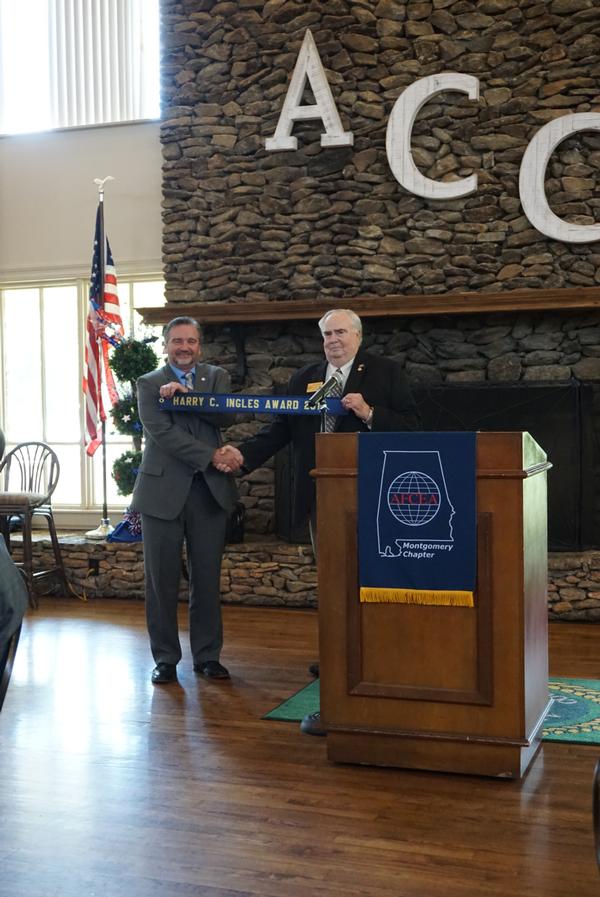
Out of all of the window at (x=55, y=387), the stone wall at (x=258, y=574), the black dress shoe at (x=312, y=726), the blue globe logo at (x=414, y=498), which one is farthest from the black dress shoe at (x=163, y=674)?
the window at (x=55, y=387)

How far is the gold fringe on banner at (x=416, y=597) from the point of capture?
3.10m

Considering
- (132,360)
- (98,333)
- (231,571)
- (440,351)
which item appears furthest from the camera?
(98,333)

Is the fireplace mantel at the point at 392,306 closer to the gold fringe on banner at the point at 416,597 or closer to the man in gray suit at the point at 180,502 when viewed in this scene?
the man in gray suit at the point at 180,502

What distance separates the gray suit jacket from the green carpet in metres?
0.93

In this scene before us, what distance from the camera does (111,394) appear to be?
7.42m

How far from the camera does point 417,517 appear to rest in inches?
124

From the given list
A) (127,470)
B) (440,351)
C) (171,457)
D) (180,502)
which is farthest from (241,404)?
(440,351)

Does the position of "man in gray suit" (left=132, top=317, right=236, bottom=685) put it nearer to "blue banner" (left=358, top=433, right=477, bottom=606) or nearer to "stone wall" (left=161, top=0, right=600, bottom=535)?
"blue banner" (left=358, top=433, right=477, bottom=606)

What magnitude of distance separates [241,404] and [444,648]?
158 cm

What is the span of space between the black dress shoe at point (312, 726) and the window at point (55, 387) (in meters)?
4.67

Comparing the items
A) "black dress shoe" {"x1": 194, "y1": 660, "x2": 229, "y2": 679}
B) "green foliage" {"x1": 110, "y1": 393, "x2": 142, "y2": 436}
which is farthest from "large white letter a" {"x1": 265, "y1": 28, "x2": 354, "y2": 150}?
"black dress shoe" {"x1": 194, "y1": 660, "x2": 229, "y2": 679}

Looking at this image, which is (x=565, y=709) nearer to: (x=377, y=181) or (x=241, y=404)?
(x=241, y=404)

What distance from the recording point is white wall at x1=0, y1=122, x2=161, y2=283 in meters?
Answer: 7.89

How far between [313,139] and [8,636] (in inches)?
224
